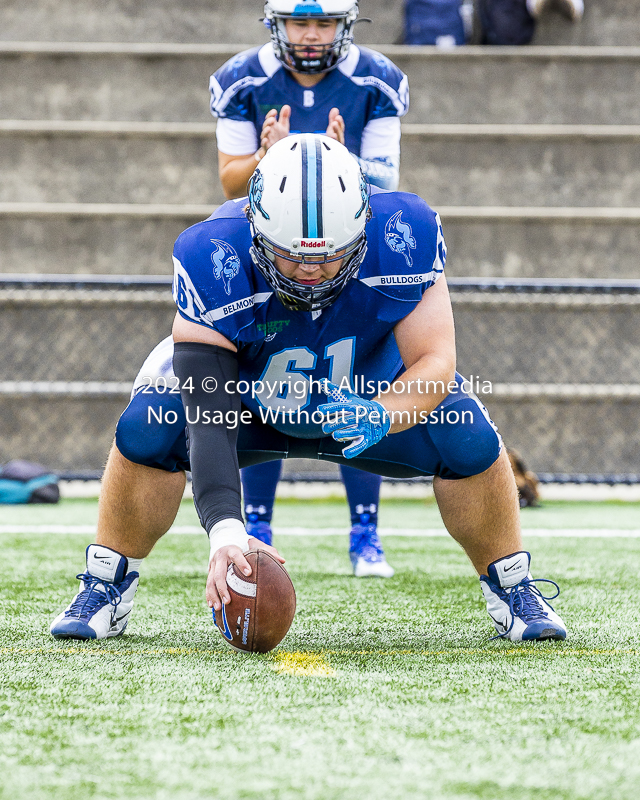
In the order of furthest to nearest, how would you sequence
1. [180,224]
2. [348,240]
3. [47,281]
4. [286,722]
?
[180,224]
[47,281]
[348,240]
[286,722]

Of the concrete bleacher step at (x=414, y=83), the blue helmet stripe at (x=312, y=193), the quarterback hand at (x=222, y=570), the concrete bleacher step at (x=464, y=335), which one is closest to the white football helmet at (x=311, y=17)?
the blue helmet stripe at (x=312, y=193)

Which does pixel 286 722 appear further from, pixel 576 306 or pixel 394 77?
pixel 576 306

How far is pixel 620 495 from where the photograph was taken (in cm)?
602

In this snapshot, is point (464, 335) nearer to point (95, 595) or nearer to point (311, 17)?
point (311, 17)

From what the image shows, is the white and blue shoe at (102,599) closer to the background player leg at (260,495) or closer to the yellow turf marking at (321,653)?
the yellow turf marking at (321,653)

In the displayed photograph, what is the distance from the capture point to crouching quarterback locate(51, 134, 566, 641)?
1908 millimetres

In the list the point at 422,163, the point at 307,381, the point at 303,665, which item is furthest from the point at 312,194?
the point at 422,163

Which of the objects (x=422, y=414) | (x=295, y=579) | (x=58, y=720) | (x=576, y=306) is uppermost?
(x=422, y=414)

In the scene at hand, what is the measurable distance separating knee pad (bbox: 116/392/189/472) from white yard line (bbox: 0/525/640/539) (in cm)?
204

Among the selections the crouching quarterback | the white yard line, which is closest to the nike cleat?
the white yard line

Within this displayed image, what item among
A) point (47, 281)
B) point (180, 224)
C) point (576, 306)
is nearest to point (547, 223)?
point (576, 306)

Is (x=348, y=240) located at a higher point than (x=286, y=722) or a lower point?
higher

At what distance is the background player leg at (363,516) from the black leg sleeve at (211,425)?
1.25 metres

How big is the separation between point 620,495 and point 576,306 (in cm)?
126
